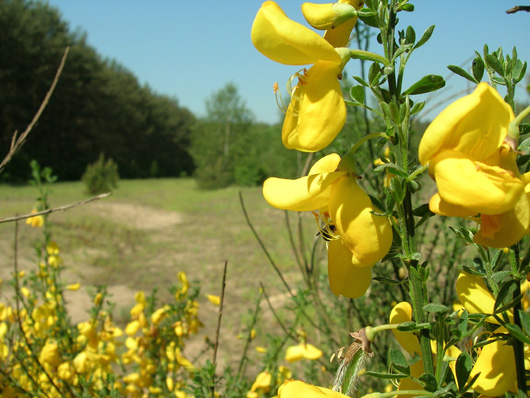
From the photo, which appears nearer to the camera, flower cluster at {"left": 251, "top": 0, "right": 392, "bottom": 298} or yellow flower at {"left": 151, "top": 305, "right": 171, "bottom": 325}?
flower cluster at {"left": 251, "top": 0, "right": 392, "bottom": 298}

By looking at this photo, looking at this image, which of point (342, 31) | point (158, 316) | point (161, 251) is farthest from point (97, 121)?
point (342, 31)

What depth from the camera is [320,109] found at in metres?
0.42

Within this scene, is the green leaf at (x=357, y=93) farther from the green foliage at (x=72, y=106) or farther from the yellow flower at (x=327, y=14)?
the green foliage at (x=72, y=106)

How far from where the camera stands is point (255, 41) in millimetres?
412

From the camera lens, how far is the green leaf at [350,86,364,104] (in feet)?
1.55

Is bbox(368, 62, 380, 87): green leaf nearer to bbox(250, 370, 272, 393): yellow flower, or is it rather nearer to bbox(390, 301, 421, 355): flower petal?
bbox(390, 301, 421, 355): flower petal

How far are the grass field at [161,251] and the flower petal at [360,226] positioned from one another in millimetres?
2655

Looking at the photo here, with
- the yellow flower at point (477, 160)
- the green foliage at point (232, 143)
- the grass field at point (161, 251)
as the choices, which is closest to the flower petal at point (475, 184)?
the yellow flower at point (477, 160)

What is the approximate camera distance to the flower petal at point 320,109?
412 mm

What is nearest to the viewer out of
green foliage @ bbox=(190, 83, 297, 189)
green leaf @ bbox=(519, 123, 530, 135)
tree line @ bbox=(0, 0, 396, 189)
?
green leaf @ bbox=(519, 123, 530, 135)

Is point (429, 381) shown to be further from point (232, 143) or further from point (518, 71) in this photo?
point (232, 143)

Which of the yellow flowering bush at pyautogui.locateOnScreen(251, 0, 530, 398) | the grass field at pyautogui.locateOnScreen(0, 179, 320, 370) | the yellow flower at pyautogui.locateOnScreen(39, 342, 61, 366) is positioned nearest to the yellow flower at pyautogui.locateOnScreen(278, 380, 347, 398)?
the yellow flowering bush at pyautogui.locateOnScreen(251, 0, 530, 398)

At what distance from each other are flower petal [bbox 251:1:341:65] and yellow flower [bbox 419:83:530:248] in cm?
12

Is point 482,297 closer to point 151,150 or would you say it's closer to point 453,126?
point 453,126
